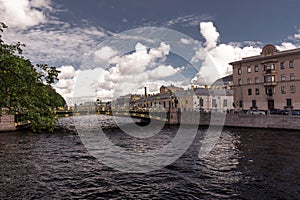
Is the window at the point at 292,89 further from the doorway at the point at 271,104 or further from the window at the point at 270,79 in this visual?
the doorway at the point at 271,104

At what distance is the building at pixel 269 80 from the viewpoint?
60.2m

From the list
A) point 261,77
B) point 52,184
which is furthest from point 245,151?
point 261,77

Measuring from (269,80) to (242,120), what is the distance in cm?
2369

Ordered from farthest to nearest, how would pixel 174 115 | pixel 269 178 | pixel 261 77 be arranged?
1. pixel 261 77
2. pixel 174 115
3. pixel 269 178

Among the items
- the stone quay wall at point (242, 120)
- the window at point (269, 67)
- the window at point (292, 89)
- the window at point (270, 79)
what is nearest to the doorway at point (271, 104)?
the window at point (270, 79)

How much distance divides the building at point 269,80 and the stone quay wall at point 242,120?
15.9m

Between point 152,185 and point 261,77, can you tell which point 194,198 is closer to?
point 152,185

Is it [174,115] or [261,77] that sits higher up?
[261,77]

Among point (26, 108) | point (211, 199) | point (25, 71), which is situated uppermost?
point (25, 71)

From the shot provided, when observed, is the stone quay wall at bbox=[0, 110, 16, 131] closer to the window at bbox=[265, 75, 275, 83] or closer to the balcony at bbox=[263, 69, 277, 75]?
the window at bbox=[265, 75, 275, 83]

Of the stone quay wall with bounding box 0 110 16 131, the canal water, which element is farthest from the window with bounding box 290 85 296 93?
the stone quay wall with bounding box 0 110 16 131

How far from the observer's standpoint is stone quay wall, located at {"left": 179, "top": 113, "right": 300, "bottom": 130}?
40438mm

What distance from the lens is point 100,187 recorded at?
13.7m

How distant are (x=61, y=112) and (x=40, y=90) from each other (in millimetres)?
56773
